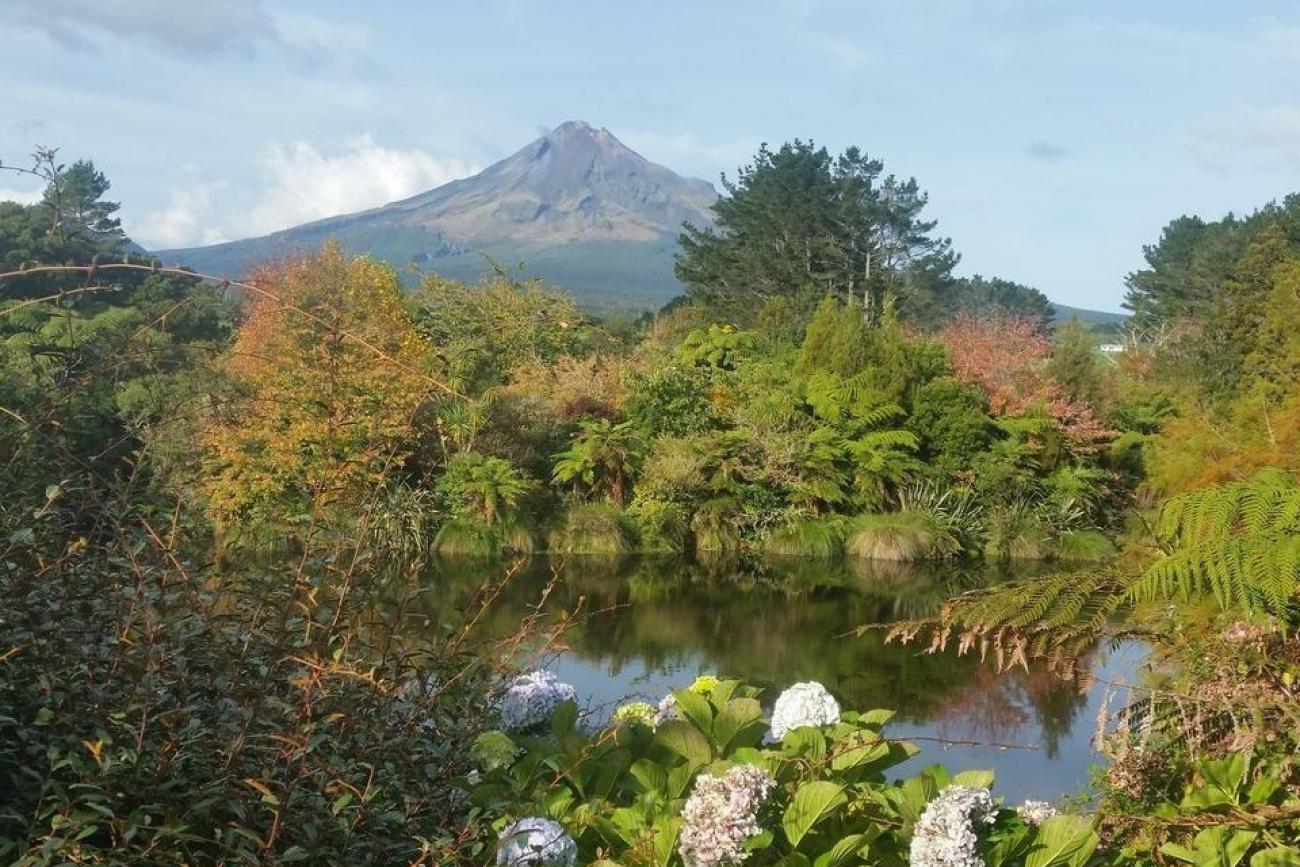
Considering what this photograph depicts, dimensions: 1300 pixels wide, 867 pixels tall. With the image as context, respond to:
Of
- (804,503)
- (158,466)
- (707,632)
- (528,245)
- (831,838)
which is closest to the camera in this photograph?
(158,466)

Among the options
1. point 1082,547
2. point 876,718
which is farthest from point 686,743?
point 1082,547

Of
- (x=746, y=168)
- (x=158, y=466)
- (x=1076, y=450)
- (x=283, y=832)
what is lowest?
(x=1076, y=450)

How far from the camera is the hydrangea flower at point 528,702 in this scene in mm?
3498

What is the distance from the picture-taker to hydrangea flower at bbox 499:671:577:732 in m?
3.50

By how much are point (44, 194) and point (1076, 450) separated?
56.6 feet

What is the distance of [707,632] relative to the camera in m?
11.6

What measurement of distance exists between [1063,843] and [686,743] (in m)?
0.85

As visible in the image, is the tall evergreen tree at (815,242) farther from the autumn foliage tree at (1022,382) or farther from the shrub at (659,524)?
the shrub at (659,524)

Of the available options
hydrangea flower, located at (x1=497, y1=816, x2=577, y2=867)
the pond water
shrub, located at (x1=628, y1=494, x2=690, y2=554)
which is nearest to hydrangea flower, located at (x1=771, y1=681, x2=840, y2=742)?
hydrangea flower, located at (x1=497, y1=816, x2=577, y2=867)

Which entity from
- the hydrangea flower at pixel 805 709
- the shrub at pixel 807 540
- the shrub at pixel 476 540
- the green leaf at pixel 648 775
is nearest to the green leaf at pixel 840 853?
the green leaf at pixel 648 775

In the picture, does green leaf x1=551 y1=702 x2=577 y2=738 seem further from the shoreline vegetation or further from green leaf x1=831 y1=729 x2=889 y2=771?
green leaf x1=831 y1=729 x2=889 y2=771

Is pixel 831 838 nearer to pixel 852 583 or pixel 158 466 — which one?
pixel 158 466

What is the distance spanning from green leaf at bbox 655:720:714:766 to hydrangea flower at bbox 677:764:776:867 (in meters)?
0.44

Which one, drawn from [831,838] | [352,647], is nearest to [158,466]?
[352,647]
